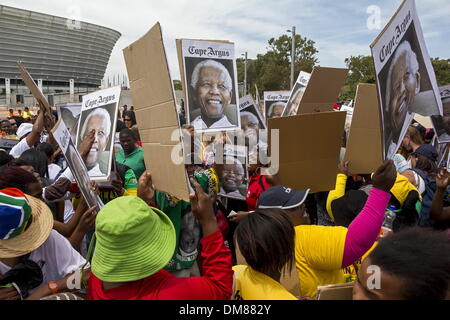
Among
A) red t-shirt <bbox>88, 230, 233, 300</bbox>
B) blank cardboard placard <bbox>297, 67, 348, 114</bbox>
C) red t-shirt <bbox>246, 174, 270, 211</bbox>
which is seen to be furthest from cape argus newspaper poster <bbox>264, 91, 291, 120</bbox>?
A: red t-shirt <bbox>88, 230, 233, 300</bbox>

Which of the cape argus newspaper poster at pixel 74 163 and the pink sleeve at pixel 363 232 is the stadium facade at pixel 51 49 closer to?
the cape argus newspaper poster at pixel 74 163

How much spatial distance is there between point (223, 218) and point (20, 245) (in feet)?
6.82

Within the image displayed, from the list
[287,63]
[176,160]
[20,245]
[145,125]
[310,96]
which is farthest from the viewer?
[287,63]

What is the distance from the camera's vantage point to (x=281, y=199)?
2139mm

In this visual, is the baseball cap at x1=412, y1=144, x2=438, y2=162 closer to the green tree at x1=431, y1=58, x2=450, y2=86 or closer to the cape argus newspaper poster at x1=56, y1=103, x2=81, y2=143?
the cape argus newspaper poster at x1=56, y1=103, x2=81, y2=143

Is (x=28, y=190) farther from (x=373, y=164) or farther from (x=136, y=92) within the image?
(x=373, y=164)

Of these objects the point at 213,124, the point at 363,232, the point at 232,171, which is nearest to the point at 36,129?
the point at 213,124

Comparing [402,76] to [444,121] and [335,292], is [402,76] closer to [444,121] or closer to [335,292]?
[335,292]

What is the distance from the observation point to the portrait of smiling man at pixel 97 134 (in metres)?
2.74

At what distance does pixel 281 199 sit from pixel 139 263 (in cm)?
96

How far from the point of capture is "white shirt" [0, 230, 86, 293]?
200 centimetres

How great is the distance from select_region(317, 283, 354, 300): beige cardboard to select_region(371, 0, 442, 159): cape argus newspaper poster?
0.79 metres
